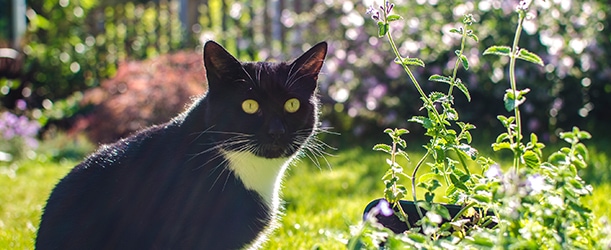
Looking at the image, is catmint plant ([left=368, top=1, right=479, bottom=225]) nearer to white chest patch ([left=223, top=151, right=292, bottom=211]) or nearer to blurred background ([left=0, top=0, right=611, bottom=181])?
white chest patch ([left=223, top=151, right=292, bottom=211])

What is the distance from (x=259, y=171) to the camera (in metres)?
2.31

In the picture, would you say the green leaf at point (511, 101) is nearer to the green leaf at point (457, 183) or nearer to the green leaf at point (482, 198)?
the green leaf at point (482, 198)

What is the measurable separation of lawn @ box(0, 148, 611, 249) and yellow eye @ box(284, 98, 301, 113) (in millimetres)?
316

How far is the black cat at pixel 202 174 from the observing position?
2082 mm

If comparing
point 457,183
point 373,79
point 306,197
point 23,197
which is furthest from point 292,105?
point 373,79

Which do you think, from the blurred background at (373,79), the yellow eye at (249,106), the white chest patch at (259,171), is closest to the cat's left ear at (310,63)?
the yellow eye at (249,106)

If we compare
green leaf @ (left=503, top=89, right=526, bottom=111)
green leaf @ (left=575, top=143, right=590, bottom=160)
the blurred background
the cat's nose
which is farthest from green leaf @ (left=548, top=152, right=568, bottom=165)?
the blurred background

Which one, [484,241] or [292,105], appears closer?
[484,241]

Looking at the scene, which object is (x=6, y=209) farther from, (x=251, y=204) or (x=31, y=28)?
(x=31, y=28)

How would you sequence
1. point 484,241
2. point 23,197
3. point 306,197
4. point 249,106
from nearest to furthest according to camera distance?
point 484,241 < point 249,106 < point 306,197 < point 23,197

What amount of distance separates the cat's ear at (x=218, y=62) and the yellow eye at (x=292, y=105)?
0.20 m

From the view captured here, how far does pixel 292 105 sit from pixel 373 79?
361cm

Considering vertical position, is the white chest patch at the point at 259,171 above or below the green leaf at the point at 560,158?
below

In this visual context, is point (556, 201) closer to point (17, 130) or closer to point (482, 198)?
point (482, 198)
